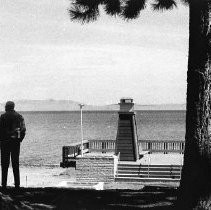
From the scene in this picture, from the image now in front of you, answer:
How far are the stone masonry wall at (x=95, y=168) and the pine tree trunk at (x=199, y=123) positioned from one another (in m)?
13.7

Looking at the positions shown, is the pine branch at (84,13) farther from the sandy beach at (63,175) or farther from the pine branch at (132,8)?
the sandy beach at (63,175)

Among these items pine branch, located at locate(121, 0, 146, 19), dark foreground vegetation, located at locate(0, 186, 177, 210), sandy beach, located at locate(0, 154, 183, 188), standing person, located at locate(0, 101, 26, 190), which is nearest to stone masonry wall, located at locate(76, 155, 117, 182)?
sandy beach, located at locate(0, 154, 183, 188)

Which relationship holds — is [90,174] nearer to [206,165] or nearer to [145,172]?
[145,172]

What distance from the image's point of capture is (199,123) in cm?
627

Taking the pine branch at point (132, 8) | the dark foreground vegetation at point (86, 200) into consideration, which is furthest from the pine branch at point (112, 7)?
the dark foreground vegetation at point (86, 200)

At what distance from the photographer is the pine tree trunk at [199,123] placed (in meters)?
6.25

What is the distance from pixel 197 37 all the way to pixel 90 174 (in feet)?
46.4

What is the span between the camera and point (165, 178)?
2038 cm

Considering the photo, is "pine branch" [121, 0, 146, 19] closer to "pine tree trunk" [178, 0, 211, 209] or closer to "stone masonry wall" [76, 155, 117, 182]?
"pine tree trunk" [178, 0, 211, 209]

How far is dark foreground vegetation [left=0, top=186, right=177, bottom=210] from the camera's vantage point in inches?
242

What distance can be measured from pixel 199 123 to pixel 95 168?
46.4ft

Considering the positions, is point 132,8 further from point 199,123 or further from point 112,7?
point 199,123

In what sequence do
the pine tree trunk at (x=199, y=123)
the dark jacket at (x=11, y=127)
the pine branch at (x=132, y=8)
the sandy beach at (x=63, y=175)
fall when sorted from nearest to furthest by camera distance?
1. the pine tree trunk at (x=199, y=123)
2. the dark jacket at (x=11, y=127)
3. the pine branch at (x=132, y=8)
4. the sandy beach at (x=63, y=175)

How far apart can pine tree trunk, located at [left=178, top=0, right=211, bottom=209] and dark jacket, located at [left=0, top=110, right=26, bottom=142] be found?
2.96 meters
